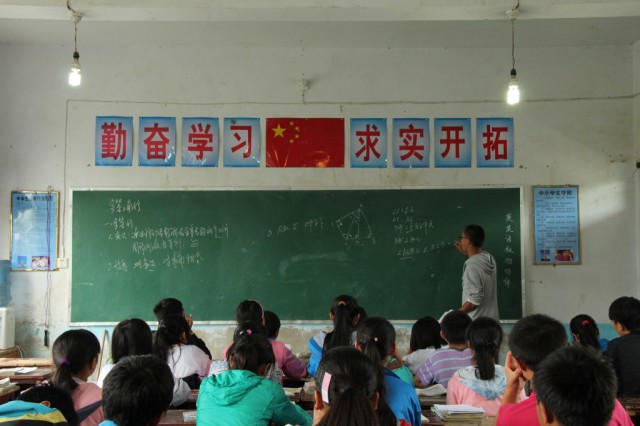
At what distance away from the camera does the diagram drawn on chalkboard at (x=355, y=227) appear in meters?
5.56

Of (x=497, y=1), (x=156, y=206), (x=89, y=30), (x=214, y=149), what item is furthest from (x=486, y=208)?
(x=89, y=30)

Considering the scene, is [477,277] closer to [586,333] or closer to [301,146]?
[586,333]

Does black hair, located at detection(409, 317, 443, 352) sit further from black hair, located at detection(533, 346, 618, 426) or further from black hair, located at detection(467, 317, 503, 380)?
black hair, located at detection(533, 346, 618, 426)

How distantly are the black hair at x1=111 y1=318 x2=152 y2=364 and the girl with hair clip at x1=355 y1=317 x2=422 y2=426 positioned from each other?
1102mm

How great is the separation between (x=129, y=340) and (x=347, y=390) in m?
1.79

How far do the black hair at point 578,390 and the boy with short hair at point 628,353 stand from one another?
2254 millimetres

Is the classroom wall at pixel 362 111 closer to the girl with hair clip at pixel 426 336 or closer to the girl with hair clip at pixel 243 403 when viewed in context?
the girl with hair clip at pixel 426 336

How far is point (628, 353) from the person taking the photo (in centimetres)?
341

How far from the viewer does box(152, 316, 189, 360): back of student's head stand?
3432 mm

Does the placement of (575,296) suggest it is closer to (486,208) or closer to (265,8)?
(486,208)

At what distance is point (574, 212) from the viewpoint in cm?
556

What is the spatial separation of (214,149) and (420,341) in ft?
8.71

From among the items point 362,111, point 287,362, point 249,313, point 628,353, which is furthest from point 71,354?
point 362,111

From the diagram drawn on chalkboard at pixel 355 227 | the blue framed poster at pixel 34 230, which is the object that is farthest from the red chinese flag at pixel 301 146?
the blue framed poster at pixel 34 230
